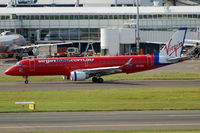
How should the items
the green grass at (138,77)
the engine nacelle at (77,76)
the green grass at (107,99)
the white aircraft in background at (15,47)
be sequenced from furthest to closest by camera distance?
the white aircraft in background at (15,47), the green grass at (138,77), the engine nacelle at (77,76), the green grass at (107,99)

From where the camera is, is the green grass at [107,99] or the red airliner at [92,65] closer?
the green grass at [107,99]

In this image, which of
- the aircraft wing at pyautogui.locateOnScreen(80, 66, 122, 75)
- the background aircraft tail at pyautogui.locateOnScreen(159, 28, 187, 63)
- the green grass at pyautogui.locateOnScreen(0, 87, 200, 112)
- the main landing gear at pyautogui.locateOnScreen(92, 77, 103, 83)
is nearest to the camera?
the green grass at pyautogui.locateOnScreen(0, 87, 200, 112)

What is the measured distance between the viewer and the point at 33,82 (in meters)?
57.1

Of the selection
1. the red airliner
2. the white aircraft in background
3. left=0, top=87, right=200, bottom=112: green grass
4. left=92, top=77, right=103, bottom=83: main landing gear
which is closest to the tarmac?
left=92, top=77, right=103, bottom=83: main landing gear

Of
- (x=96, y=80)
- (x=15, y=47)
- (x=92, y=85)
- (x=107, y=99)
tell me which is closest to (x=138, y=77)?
(x=96, y=80)

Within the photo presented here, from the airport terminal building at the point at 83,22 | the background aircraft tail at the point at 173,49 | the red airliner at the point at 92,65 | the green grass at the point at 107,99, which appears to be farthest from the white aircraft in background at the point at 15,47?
the green grass at the point at 107,99

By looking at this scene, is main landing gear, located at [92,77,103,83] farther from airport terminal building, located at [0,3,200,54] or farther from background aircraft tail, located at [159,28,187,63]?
airport terminal building, located at [0,3,200,54]

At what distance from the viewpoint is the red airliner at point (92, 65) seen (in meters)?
55.0

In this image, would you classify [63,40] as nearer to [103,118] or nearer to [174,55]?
[174,55]

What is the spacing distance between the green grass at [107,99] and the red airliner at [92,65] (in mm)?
8045

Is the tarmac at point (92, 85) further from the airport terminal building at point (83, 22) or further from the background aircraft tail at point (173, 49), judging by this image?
the airport terminal building at point (83, 22)

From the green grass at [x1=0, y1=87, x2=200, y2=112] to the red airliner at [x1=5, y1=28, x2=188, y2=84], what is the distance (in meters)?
8.04

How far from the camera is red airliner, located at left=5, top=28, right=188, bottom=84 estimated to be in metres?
55.0

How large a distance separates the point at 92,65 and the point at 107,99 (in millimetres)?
15855
